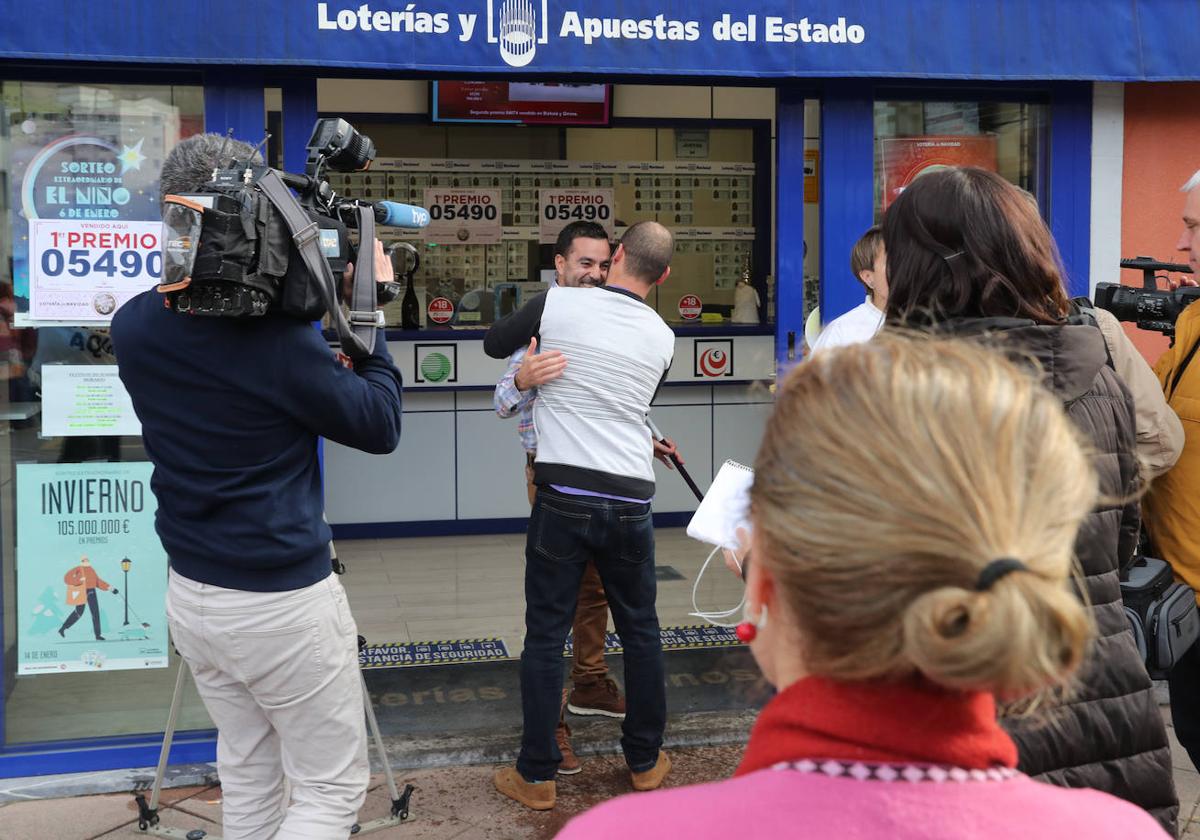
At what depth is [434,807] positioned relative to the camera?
14.2ft

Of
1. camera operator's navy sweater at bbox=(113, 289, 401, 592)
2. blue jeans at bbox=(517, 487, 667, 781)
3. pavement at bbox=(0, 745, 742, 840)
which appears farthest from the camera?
blue jeans at bbox=(517, 487, 667, 781)

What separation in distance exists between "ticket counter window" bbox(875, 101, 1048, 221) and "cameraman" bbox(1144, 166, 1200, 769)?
197cm

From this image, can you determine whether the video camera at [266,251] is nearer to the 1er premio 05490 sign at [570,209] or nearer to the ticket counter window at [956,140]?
the ticket counter window at [956,140]

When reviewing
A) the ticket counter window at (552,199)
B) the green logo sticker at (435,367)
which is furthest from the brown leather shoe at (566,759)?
the ticket counter window at (552,199)

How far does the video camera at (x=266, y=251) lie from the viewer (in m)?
2.66

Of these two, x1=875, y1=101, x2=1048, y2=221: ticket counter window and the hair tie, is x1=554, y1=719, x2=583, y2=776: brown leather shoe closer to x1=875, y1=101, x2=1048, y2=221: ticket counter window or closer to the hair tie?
x1=875, y1=101, x2=1048, y2=221: ticket counter window

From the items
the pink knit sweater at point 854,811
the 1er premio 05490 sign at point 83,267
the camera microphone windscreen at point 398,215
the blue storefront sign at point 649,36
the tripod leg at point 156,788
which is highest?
the blue storefront sign at point 649,36

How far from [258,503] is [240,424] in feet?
0.58

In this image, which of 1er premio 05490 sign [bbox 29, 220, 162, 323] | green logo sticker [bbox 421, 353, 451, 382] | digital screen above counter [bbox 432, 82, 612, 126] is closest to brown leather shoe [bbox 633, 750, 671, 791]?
1er premio 05490 sign [bbox 29, 220, 162, 323]

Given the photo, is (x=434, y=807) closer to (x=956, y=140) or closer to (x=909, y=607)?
(x=956, y=140)

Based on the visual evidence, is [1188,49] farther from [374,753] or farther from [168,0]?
[374,753]

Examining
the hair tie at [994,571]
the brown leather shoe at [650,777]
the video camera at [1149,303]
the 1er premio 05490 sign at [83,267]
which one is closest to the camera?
the hair tie at [994,571]

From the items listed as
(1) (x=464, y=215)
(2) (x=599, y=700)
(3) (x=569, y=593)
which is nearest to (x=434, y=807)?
(3) (x=569, y=593)

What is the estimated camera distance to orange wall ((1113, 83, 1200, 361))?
5.41 metres
